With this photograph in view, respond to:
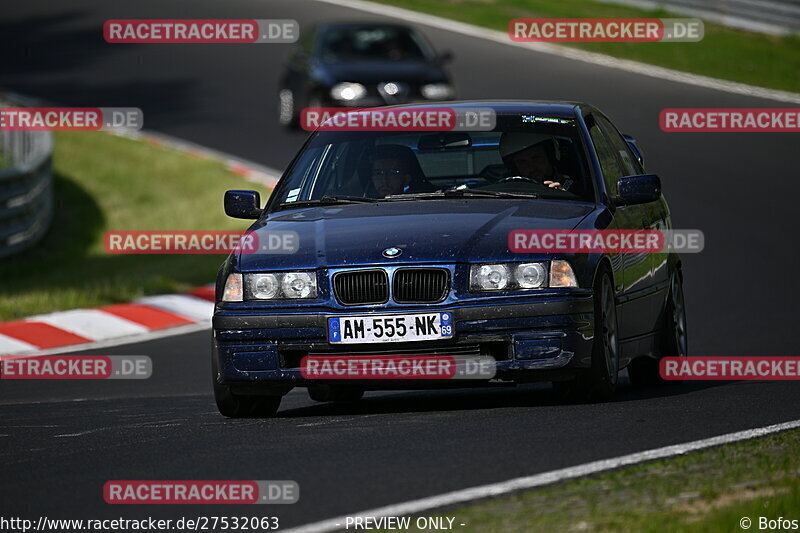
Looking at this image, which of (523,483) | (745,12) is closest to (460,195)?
(523,483)

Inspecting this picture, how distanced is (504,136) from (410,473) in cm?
329

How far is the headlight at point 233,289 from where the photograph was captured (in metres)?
8.30

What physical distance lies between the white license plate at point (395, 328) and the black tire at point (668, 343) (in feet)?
8.21

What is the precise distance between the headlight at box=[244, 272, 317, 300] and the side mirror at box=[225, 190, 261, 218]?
1.18m

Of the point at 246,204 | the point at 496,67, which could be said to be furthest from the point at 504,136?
the point at 496,67

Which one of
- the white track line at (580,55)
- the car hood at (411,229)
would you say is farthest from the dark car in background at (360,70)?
the car hood at (411,229)

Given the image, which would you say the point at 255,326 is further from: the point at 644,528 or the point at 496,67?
the point at 496,67

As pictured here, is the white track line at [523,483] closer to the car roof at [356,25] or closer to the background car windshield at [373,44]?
the background car windshield at [373,44]

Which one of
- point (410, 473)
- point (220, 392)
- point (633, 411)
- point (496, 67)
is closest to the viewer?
point (410, 473)

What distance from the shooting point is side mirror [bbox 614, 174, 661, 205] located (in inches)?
356

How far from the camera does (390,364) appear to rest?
7.97 m

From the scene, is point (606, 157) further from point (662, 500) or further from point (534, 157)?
point (662, 500)

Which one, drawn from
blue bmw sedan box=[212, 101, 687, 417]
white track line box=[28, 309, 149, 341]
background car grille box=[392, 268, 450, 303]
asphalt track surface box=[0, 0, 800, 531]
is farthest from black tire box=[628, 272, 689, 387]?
white track line box=[28, 309, 149, 341]

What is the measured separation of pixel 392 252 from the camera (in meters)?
8.09
